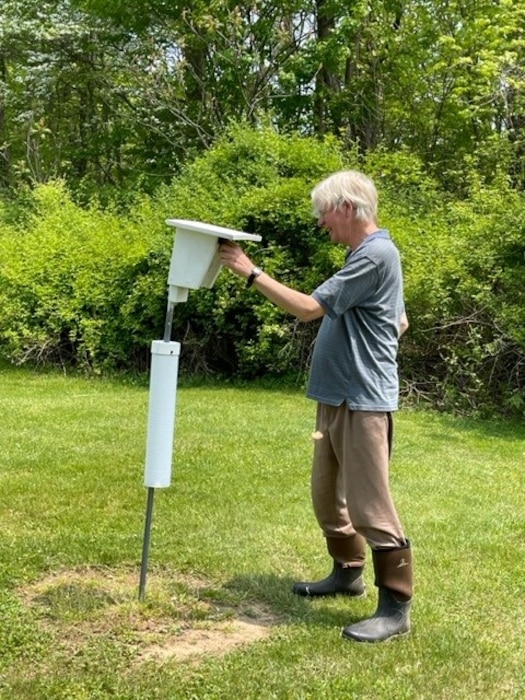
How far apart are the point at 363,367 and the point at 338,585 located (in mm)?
1220

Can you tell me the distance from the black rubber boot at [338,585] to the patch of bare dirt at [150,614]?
0.25 metres

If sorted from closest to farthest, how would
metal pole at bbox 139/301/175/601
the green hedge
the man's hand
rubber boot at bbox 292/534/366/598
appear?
the man's hand → metal pole at bbox 139/301/175/601 → rubber boot at bbox 292/534/366/598 → the green hedge

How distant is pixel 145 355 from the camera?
11.5 m

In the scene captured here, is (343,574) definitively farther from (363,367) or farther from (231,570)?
(363,367)

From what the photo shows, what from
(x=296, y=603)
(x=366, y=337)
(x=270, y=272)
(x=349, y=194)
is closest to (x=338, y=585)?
(x=296, y=603)

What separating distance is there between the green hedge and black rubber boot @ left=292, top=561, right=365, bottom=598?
532 centimetres

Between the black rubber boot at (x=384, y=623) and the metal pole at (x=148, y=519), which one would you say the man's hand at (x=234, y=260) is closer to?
the metal pole at (x=148, y=519)

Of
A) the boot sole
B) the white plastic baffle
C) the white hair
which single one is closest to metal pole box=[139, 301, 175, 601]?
the white plastic baffle

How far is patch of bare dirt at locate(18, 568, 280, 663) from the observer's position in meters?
3.36

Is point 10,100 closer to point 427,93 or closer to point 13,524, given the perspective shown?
point 427,93

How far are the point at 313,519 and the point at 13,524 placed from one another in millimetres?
1891

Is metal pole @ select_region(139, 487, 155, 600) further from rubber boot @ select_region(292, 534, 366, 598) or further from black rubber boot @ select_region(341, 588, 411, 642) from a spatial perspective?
black rubber boot @ select_region(341, 588, 411, 642)

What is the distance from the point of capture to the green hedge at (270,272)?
916 centimetres

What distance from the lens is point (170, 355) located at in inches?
141
